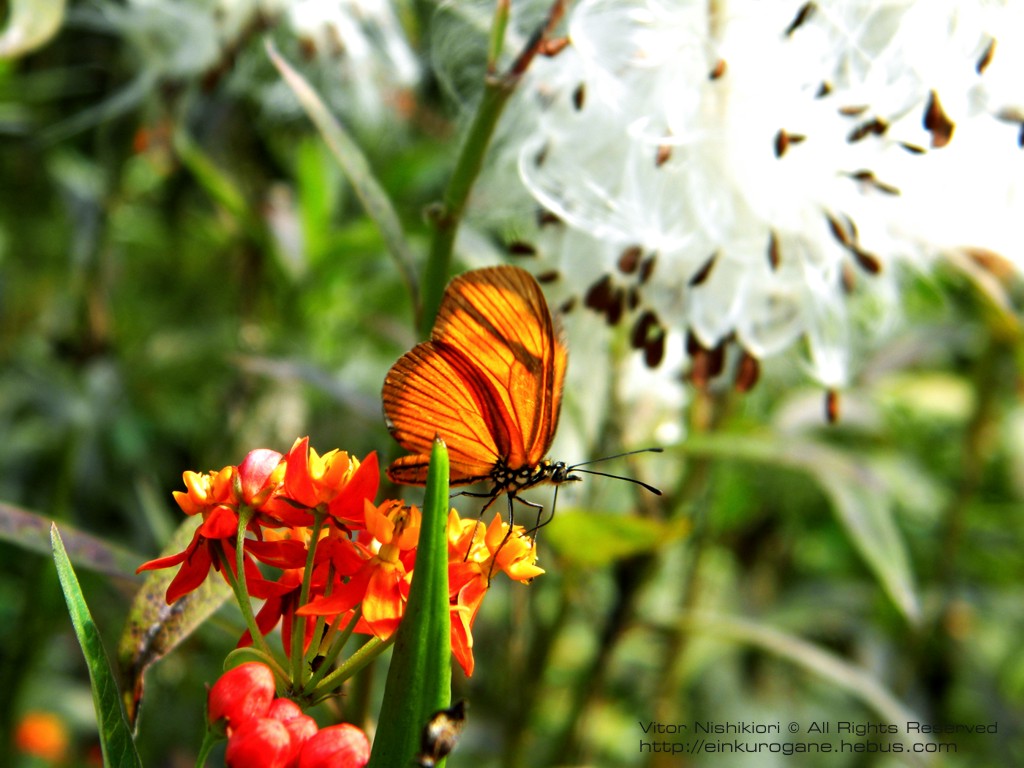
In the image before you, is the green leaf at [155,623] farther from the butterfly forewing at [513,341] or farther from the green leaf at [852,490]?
the green leaf at [852,490]

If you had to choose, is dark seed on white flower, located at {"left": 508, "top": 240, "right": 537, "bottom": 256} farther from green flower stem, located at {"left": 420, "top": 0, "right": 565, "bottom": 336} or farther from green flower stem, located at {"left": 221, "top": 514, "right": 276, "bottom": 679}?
green flower stem, located at {"left": 221, "top": 514, "right": 276, "bottom": 679}

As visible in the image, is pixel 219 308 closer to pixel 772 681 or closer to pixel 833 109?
pixel 772 681

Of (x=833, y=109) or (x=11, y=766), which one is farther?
(x=11, y=766)

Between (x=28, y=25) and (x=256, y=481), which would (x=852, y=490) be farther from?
(x=28, y=25)

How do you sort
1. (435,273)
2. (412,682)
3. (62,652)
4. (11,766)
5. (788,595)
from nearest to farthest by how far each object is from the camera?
1. (412,682)
2. (435,273)
3. (11,766)
4. (788,595)
5. (62,652)

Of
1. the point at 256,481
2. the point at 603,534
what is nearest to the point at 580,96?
the point at 603,534

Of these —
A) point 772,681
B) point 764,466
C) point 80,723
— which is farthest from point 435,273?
point 772,681

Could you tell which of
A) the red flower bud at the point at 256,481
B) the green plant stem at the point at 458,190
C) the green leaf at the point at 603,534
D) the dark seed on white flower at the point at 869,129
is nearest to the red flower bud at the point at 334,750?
the red flower bud at the point at 256,481
